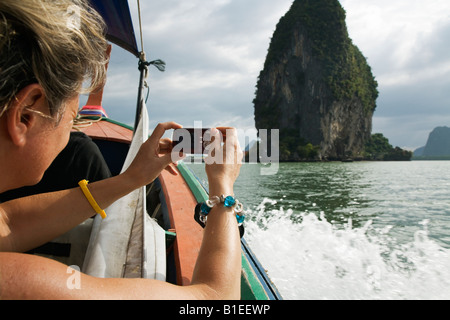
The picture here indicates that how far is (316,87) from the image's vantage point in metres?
50.1

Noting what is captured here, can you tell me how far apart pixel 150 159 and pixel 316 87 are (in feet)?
176

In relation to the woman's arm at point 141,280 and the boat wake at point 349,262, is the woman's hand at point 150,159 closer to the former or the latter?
the woman's arm at point 141,280

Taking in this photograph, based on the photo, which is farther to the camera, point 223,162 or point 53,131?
point 223,162

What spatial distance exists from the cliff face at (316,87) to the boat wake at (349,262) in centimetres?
4447

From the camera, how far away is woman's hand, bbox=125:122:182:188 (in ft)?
3.36

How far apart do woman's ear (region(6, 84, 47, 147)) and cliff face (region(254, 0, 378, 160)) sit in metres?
47.9

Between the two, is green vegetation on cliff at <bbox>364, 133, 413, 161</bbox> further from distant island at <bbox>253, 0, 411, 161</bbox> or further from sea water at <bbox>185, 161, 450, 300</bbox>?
sea water at <bbox>185, 161, 450, 300</bbox>

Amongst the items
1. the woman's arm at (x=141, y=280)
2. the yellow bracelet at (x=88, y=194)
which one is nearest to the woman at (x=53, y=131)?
the woman's arm at (x=141, y=280)

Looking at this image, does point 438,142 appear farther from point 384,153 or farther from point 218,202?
point 218,202

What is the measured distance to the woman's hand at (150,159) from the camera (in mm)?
1023

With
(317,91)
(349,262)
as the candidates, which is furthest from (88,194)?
(317,91)

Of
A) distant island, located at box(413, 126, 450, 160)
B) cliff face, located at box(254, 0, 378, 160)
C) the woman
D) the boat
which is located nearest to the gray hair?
the woman

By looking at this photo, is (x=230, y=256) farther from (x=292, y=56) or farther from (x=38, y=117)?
(x=292, y=56)

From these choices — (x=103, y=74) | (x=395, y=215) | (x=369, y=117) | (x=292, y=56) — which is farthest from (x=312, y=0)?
(x=103, y=74)
